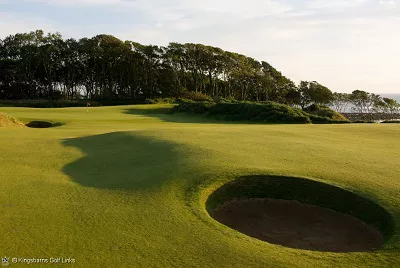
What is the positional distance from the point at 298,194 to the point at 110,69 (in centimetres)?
5623

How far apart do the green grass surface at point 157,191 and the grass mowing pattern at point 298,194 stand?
20 centimetres

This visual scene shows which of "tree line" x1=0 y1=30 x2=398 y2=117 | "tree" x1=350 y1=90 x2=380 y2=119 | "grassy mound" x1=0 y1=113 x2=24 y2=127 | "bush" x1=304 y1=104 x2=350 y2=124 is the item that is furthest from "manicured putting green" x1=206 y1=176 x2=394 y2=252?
"tree" x1=350 y1=90 x2=380 y2=119

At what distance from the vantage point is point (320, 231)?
6.96 metres

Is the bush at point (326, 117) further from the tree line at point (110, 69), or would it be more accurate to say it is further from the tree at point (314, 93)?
the tree at point (314, 93)

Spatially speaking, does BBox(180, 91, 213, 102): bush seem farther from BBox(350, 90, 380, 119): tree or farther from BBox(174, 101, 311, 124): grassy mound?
BBox(350, 90, 380, 119): tree

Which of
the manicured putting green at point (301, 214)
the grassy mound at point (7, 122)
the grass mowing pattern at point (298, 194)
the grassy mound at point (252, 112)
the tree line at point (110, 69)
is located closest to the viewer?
the manicured putting green at point (301, 214)

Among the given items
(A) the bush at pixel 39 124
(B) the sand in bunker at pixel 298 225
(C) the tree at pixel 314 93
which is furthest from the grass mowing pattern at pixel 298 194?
(C) the tree at pixel 314 93

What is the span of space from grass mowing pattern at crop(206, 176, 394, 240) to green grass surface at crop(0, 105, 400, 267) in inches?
8.0

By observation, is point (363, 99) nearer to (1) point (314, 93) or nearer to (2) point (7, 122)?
(1) point (314, 93)

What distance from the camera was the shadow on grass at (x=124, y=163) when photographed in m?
8.45

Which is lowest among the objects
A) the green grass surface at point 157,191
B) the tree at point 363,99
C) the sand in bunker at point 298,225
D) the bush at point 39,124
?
the sand in bunker at point 298,225

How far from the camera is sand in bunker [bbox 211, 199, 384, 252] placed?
641cm

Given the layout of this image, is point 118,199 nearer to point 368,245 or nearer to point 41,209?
point 41,209

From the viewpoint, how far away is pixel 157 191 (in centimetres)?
762
